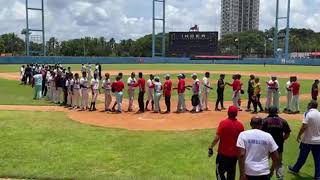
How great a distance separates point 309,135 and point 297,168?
1.15 meters

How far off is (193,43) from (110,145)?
279 ft

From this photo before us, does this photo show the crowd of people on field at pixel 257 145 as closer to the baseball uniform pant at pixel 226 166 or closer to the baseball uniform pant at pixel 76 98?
the baseball uniform pant at pixel 226 166

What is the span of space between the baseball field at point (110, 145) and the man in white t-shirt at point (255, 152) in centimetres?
351

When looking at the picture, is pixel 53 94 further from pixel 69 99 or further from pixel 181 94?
pixel 181 94

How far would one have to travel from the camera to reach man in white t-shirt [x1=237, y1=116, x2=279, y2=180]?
7.42 metres

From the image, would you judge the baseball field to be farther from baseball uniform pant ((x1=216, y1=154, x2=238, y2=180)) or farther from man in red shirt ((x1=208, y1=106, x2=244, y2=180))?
man in red shirt ((x1=208, y1=106, x2=244, y2=180))

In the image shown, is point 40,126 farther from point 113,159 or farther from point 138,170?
point 138,170

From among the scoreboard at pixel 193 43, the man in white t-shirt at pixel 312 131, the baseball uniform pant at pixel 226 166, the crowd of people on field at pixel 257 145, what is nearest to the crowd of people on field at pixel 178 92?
the crowd of people on field at pixel 257 145

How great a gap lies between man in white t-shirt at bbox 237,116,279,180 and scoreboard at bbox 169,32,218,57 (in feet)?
295

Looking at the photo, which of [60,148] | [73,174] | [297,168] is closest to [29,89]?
[60,148]

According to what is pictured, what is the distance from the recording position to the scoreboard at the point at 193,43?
96.9 meters

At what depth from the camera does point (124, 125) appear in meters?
17.6

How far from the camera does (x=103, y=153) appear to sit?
1305 centimetres

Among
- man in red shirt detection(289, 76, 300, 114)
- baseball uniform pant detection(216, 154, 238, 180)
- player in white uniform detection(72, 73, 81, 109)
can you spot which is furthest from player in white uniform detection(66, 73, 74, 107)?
baseball uniform pant detection(216, 154, 238, 180)
